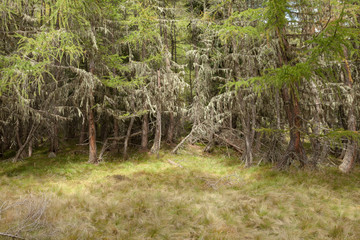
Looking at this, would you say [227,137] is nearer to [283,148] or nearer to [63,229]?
[283,148]

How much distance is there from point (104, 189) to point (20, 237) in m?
3.77

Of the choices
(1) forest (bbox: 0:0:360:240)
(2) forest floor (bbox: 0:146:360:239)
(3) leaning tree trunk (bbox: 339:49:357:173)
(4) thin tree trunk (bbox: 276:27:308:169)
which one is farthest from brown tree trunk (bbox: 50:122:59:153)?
(3) leaning tree trunk (bbox: 339:49:357:173)

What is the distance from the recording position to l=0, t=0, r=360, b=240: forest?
4.91 meters

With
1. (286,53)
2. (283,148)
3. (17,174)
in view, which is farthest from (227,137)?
(17,174)

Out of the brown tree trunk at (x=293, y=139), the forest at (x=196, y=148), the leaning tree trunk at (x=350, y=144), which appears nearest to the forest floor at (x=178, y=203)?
the forest at (x=196, y=148)

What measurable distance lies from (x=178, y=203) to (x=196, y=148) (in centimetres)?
986

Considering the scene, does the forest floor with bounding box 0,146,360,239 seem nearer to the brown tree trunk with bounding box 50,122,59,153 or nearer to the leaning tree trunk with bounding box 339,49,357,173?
the leaning tree trunk with bounding box 339,49,357,173

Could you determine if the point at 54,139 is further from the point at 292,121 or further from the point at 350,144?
the point at 350,144

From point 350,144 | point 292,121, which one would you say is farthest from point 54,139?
point 350,144

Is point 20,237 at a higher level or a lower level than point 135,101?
lower

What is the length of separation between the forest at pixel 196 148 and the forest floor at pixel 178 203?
1.5 inches

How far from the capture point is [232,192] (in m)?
7.09

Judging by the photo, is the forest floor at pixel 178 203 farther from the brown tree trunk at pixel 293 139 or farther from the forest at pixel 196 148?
the brown tree trunk at pixel 293 139

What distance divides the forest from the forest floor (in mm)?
39
